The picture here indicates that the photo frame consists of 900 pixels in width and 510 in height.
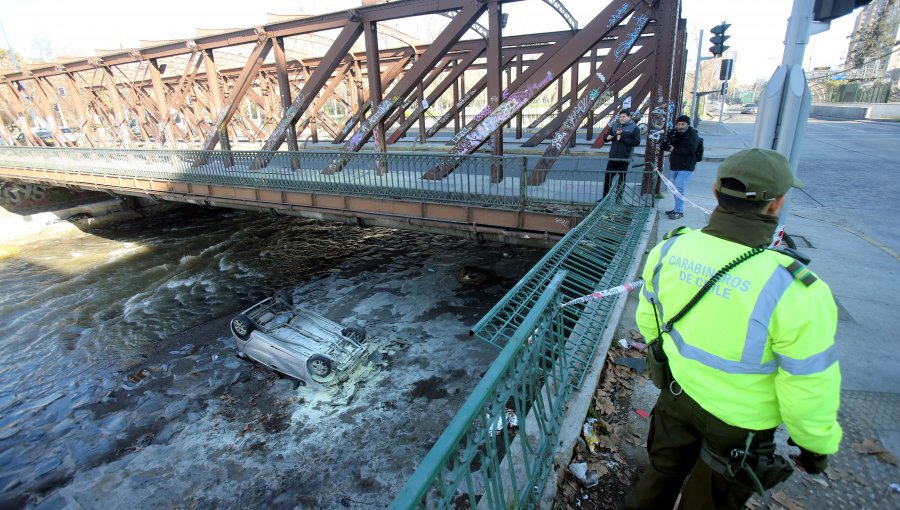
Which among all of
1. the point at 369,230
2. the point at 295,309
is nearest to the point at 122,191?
the point at 369,230

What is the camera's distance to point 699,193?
459 inches

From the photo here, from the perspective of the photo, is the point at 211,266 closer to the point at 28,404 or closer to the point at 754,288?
the point at 28,404

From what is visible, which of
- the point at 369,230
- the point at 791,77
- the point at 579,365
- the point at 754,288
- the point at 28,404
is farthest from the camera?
the point at 369,230

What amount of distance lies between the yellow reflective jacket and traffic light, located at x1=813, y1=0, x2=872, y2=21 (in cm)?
251

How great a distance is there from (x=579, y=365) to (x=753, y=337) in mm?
2132

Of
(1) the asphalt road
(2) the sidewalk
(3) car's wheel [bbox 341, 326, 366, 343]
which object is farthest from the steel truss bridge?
(1) the asphalt road

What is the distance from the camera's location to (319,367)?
6980 millimetres

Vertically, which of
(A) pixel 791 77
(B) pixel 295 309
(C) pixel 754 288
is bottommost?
(B) pixel 295 309

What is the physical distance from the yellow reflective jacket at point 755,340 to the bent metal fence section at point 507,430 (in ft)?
2.53

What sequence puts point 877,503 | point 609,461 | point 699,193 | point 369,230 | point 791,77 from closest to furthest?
point 877,503 → point 609,461 → point 791,77 → point 699,193 → point 369,230

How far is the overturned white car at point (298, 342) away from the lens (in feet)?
23.3

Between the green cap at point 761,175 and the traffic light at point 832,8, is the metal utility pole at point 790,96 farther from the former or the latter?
the green cap at point 761,175

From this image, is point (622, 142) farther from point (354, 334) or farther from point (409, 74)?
point (354, 334)

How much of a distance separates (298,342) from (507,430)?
6.02 m
